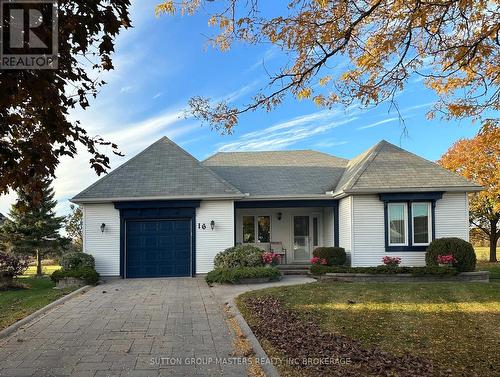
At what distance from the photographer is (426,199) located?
56.5 feet

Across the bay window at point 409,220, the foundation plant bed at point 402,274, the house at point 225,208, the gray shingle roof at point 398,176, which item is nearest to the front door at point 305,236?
the house at point 225,208

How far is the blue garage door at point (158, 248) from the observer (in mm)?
17938

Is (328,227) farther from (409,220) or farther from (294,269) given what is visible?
(409,220)

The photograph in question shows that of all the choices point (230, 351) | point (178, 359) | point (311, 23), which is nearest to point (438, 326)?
point (230, 351)

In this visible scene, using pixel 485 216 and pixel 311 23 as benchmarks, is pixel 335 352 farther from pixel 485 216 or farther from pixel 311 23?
pixel 485 216

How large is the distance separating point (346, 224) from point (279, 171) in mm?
5161

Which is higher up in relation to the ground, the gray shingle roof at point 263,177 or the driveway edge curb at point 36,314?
the gray shingle roof at point 263,177

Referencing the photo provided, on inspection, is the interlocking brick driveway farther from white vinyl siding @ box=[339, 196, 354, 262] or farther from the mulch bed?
white vinyl siding @ box=[339, 196, 354, 262]

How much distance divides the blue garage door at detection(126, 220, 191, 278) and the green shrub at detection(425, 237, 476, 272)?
9.23 meters

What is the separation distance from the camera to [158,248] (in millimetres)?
18094

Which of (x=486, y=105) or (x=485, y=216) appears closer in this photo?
(x=486, y=105)

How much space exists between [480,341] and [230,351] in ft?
13.3

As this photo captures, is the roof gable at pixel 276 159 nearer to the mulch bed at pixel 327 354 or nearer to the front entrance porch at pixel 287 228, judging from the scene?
the front entrance porch at pixel 287 228

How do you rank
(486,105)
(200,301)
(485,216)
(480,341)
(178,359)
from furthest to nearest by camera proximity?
(485,216) → (200,301) → (486,105) → (480,341) → (178,359)
